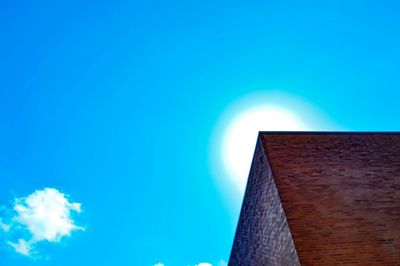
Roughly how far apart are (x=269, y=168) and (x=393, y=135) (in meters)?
5.37

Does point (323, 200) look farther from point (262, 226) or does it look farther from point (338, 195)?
point (262, 226)

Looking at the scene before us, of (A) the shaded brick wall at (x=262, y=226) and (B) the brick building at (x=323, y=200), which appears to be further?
(A) the shaded brick wall at (x=262, y=226)

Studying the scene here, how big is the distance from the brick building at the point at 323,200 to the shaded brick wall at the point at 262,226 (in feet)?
0.08

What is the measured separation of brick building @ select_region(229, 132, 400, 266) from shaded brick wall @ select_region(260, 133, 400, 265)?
24 mm

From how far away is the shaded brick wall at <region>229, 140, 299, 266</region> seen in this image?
8.38 m

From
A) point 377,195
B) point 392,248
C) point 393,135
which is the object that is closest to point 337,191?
point 377,195

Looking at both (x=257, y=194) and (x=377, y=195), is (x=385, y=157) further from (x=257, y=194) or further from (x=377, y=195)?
(x=257, y=194)

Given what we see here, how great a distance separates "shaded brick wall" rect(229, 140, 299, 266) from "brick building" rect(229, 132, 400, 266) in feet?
0.08

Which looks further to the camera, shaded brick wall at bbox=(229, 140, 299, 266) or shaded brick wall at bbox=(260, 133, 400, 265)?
shaded brick wall at bbox=(229, 140, 299, 266)

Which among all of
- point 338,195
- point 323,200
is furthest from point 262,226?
point 338,195

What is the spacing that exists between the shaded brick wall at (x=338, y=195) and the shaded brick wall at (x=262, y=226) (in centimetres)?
10

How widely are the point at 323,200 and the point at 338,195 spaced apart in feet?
1.78

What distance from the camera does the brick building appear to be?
7.70 metres

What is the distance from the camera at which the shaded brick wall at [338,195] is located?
765 centimetres
